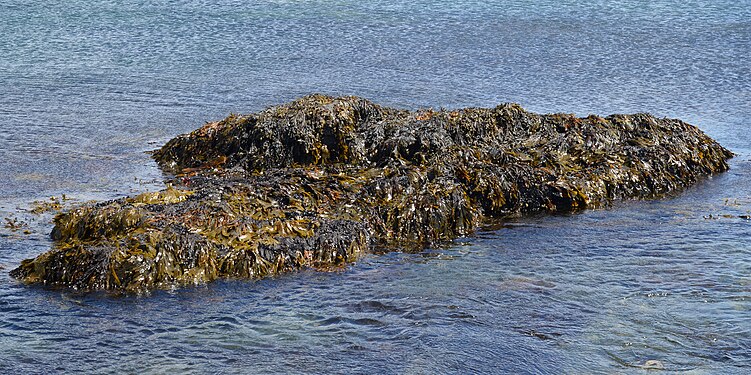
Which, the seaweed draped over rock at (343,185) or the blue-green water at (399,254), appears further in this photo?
the seaweed draped over rock at (343,185)

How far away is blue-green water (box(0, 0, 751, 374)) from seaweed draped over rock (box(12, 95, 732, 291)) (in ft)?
0.94

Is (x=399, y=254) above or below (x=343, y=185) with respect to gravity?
below

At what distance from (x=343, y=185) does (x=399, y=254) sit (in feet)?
4.08

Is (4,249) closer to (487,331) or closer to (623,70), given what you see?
(487,331)

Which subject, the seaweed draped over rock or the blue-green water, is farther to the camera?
the seaweed draped over rock

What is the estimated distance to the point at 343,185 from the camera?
9211 millimetres

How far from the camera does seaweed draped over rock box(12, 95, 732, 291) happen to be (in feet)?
25.1

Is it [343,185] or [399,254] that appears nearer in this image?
[399,254]

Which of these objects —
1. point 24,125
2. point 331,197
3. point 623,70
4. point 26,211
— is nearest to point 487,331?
point 331,197

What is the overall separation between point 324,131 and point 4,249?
159 inches

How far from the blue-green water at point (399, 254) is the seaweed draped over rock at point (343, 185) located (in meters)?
0.29

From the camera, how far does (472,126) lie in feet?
36.5

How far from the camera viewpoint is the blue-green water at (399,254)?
6336mm

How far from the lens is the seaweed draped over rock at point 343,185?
764 cm
